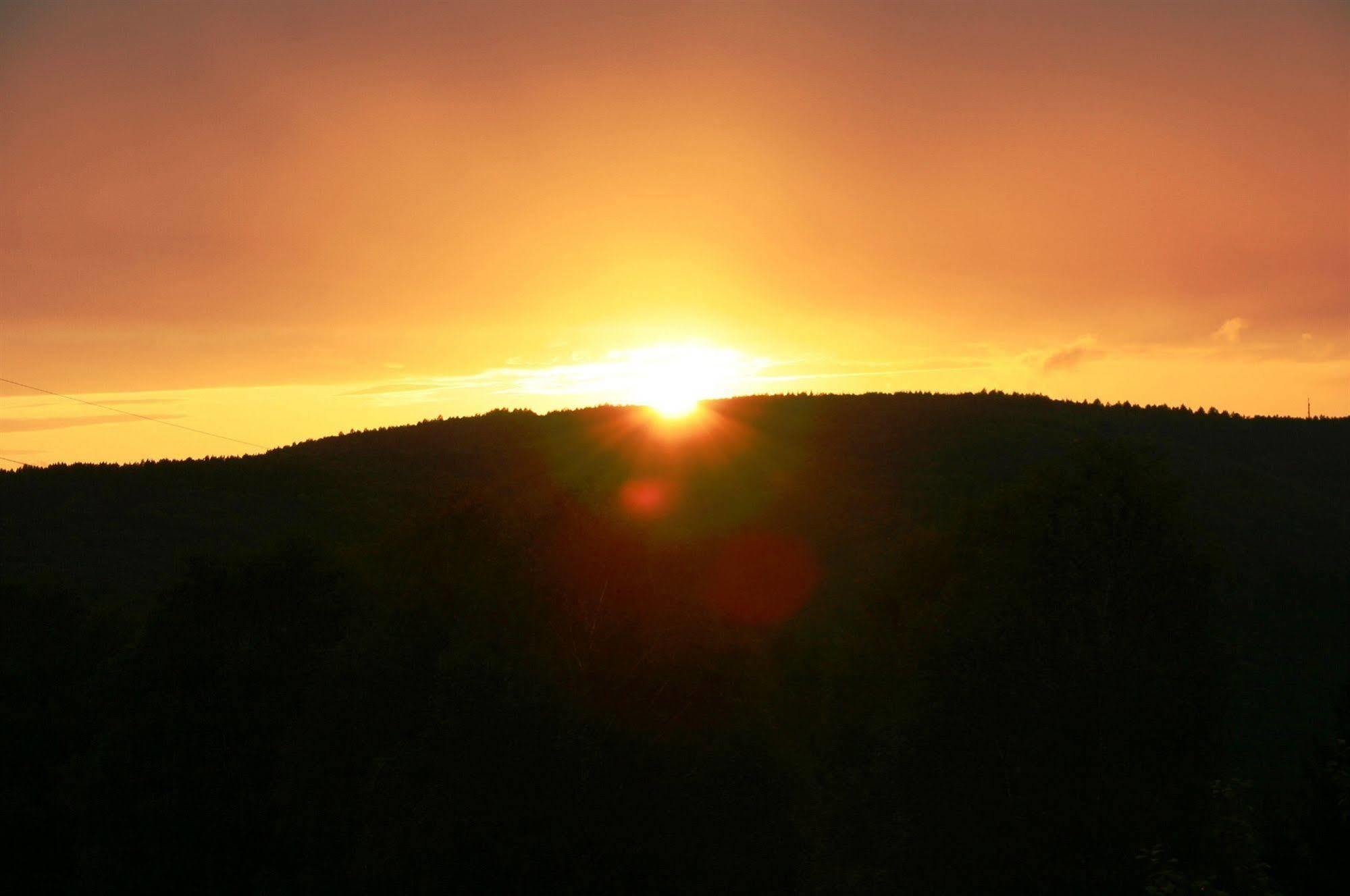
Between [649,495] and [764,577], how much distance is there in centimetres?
1685

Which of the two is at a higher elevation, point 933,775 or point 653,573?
point 653,573

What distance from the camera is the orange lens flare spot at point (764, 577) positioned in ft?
200

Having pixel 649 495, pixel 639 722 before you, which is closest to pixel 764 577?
pixel 649 495

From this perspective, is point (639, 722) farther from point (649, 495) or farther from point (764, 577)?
point (649, 495)

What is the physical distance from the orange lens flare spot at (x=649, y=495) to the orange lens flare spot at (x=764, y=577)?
7506mm

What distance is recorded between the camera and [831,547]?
6875 cm

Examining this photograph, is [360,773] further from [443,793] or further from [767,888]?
[767,888]

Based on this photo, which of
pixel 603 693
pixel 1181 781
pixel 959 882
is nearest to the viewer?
pixel 603 693

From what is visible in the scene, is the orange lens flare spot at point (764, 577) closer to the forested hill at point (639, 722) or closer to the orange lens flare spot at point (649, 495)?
the orange lens flare spot at point (649, 495)

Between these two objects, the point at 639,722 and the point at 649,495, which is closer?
the point at 639,722

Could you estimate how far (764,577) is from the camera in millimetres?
66000

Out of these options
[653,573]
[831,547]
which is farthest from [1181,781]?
[831,547]

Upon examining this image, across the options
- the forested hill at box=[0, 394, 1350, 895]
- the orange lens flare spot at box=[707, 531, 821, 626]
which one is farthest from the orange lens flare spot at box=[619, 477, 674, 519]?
the forested hill at box=[0, 394, 1350, 895]

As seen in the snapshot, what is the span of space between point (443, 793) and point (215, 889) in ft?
23.7
